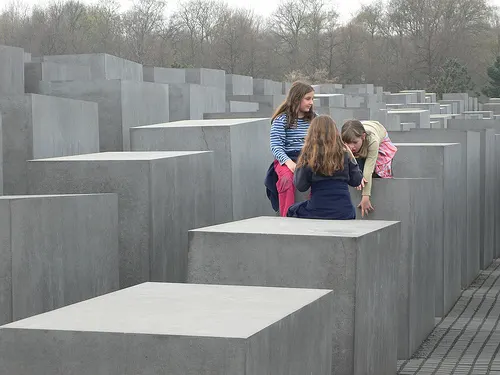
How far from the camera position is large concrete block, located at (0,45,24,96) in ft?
39.4

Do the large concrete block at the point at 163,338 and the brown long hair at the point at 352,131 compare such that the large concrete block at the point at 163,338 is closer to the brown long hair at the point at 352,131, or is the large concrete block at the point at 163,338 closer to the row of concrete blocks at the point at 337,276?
the row of concrete blocks at the point at 337,276

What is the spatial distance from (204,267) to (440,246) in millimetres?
3914

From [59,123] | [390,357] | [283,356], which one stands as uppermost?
[59,123]

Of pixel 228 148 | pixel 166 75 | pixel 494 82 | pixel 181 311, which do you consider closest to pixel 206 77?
pixel 166 75

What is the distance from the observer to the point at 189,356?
3711mm

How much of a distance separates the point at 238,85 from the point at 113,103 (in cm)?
1455

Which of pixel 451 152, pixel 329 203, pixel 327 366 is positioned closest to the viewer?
pixel 327 366

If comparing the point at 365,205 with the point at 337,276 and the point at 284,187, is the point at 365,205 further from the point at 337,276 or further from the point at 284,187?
the point at 337,276

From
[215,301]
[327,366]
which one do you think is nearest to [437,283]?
[327,366]

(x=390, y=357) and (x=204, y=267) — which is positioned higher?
(x=204, y=267)

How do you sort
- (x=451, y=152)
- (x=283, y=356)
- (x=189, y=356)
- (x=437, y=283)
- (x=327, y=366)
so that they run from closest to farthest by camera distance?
(x=189, y=356)
(x=283, y=356)
(x=327, y=366)
(x=437, y=283)
(x=451, y=152)

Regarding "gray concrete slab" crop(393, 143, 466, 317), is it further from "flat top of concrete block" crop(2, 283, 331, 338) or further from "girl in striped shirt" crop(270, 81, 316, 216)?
"flat top of concrete block" crop(2, 283, 331, 338)

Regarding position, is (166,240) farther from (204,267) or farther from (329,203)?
(204,267)

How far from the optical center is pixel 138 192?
23.4 ft
